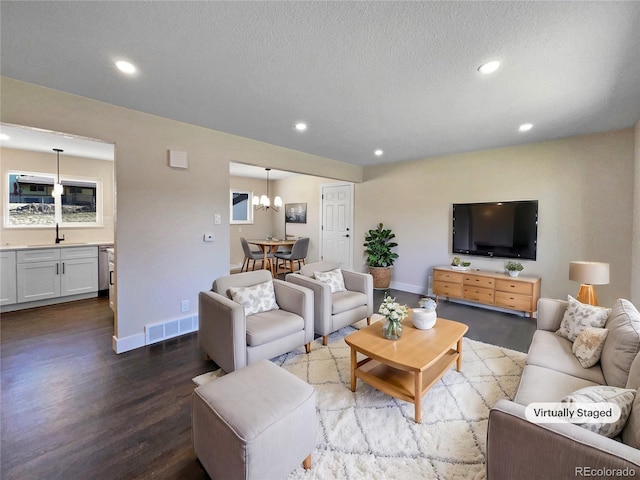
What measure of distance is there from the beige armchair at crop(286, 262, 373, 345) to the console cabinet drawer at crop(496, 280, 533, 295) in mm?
2007

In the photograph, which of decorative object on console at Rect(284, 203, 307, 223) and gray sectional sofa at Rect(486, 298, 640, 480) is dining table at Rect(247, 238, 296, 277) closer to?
decorative object on console at Rect(284, 203, 307, 223)

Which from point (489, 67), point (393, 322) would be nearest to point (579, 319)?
point (393, 322)

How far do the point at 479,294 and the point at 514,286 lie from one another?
46 centimetres

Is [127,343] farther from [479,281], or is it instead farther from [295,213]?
[295,213]

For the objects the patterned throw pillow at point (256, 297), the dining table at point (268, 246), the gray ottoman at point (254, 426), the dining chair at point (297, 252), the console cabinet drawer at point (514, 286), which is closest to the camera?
the gray ottoman at point (254, 426)

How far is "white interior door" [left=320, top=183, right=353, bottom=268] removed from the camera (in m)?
6.32

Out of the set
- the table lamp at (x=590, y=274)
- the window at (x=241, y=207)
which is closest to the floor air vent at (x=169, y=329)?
the table lamp at (x=590, y=274)

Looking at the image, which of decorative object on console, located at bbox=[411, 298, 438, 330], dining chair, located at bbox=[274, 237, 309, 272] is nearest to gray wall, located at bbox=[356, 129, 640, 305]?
dining chair, located at bbox=[274, 237, 309, 272]

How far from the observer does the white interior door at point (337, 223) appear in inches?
249

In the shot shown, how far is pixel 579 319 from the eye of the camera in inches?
82.7

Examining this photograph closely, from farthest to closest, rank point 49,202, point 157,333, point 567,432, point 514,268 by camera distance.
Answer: point 49,202, point 514,268, point 157,333, point 567,432

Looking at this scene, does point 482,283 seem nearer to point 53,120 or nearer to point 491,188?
point 491,188

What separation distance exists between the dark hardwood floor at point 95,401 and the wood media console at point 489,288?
405mm

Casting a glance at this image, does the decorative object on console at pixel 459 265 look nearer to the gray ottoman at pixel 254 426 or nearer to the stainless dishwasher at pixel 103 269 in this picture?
the gray ottoman at pixel 254 426
